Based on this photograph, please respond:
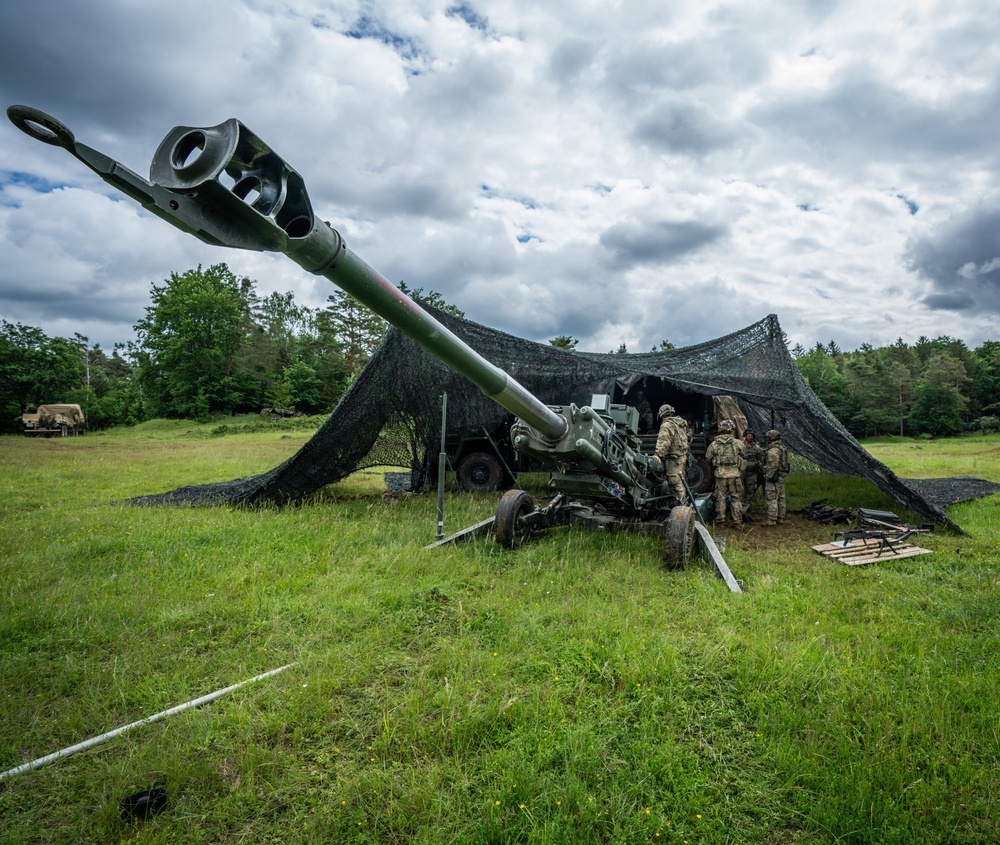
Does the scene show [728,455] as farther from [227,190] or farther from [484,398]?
[227,190]

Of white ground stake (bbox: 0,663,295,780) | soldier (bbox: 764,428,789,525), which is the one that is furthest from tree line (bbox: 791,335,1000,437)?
white ground stake (bbox: 0,663,295,780)

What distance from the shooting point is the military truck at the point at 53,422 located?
29219mm

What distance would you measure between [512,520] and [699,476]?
722 cm

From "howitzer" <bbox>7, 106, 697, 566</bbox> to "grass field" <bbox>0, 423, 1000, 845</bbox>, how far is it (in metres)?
1.13

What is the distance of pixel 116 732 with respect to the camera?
9.59 feet

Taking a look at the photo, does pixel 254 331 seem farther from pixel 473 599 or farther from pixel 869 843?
pixel 869 843

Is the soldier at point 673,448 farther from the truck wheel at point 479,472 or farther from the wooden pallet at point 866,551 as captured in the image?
the truck wheel at point 479,472

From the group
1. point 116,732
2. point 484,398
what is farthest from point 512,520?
point 116,732

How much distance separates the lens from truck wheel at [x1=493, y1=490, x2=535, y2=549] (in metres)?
6.54

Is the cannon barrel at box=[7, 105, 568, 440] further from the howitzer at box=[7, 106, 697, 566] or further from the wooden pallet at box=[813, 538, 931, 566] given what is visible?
the wooden pallet at box=[813, 538, 931, 566]

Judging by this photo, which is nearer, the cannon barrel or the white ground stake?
the cannon barrel

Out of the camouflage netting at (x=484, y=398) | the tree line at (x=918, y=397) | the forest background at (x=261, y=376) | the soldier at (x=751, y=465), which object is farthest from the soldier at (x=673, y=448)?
the tree line at (x=918, y=397)

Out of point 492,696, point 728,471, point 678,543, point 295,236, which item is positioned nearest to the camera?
point 295,236

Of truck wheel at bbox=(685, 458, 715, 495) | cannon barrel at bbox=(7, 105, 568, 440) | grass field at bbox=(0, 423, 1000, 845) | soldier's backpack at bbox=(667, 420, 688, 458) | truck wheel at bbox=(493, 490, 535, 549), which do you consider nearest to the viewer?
cannon barrel at bbox=(7, 105, 568, 440)
